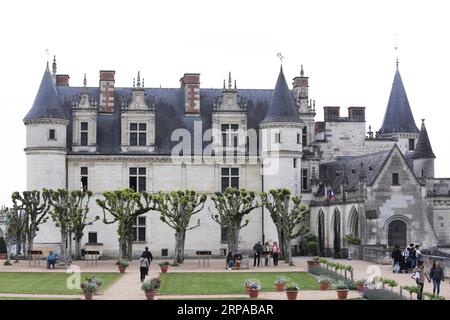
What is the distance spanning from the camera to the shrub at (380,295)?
72.9ft

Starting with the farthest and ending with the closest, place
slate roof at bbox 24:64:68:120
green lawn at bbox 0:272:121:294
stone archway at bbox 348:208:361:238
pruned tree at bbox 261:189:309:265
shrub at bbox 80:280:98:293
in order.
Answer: slate roof at bbox 24:64:68:120 → stone archway at bbox 348:208:361:238 → pruned tree at bbox 261:189:309:265 → green lawn at bbox 0:272:121:294 → shrub at bbox 80:280:98:293

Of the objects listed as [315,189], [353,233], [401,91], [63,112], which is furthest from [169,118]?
[401,91]

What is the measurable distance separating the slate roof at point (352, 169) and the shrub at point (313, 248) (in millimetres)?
3064

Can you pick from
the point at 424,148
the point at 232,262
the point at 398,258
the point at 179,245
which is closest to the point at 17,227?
the point at 179,245

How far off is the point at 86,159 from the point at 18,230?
6825 millimetres

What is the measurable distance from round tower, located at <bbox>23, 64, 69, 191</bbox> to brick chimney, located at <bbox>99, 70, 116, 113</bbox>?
2.87 meters

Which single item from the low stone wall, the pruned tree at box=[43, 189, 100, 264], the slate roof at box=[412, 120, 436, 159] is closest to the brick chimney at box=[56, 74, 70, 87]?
the pruned tree at box=[43, 189, 100, 264]

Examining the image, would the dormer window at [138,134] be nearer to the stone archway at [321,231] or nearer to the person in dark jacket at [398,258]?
the stone archway at [321,231]

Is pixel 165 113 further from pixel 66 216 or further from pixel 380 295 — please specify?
pixel 380 295

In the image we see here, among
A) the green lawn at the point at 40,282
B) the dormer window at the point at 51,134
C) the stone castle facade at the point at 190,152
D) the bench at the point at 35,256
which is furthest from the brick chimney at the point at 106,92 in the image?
the green lawn at the point at 40,282

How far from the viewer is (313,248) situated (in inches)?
1874

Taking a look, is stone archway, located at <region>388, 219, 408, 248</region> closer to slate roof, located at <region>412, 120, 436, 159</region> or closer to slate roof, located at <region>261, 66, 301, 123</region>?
slate roof, located at <region>412, 120, 436, 159</region>

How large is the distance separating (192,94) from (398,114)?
15.9 m

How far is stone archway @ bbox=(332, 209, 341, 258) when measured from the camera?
148ft
